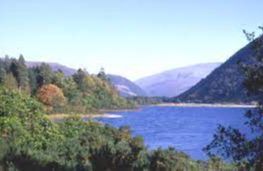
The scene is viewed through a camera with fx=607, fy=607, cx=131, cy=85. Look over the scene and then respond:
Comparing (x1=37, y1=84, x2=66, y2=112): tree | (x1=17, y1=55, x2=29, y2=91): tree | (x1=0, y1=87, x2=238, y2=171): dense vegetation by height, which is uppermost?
(x1=17, y1=55, x2=29, y2=91): tree

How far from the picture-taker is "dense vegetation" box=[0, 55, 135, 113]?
405ft

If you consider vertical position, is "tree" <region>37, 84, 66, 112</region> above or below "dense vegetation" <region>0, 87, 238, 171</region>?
above

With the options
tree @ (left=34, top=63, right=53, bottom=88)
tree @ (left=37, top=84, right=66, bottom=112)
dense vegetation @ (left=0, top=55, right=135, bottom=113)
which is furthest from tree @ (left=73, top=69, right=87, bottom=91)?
tree @ (left=37, top=84, right=66, bottom=112)

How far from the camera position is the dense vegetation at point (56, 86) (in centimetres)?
12350

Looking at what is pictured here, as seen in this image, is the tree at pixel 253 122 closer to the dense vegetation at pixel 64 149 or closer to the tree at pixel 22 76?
the dense vegetation at pixel 64 149

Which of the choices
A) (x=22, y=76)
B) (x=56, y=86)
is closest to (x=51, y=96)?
(x=56, y=86)

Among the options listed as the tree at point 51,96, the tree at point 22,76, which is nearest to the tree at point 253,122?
the tree at point 51,96

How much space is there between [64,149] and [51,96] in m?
86.4

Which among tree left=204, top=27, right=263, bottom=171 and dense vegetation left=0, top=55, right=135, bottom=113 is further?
dense vegetation left=0, top=55, right=135, bottom=113

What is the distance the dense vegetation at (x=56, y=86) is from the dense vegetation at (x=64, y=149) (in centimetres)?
6274

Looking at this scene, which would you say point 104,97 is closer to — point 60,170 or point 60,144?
point 60,144

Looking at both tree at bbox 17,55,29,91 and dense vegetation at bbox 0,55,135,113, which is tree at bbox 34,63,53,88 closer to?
dense vegetation at bbox 0,55,135,113

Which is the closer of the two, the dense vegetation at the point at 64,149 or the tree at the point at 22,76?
the dense vegetation at the point at 64,149

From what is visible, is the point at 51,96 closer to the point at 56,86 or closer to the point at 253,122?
the point at 56,86
